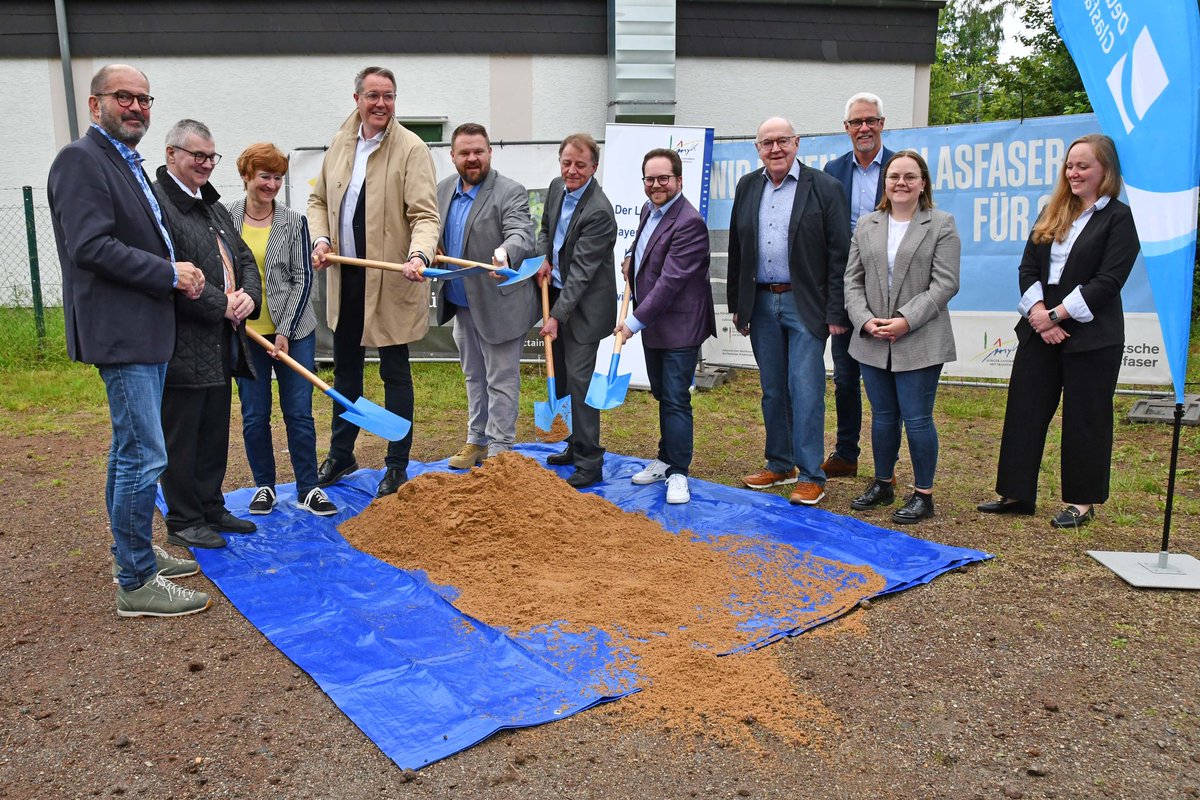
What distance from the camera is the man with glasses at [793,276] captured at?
4.96 meters

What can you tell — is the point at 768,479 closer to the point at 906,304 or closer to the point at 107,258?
the point at 906,304

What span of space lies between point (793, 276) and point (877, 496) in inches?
49.1

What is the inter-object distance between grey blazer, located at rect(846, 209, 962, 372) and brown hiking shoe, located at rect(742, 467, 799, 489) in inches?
40.5

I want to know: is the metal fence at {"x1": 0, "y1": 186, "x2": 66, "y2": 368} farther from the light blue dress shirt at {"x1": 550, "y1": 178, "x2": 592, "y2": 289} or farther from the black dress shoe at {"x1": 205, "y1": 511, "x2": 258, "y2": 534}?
the light blue dress shirt at {"x1": 550, "y1": 178, "x2": 592, "y2": 289}

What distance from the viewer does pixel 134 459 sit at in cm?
362

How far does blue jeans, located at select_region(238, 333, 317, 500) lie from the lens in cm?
491

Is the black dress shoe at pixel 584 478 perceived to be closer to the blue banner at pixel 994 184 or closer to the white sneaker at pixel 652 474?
the white sneaker at pixel 652 474

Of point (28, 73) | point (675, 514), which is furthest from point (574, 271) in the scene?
point (28, 73)

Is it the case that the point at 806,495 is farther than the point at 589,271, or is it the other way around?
the point at 589,271

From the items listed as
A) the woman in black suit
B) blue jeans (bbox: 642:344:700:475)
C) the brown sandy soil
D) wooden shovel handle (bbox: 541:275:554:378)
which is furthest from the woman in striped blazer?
the woman in black suit

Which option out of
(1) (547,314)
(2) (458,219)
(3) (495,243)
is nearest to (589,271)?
(1) (547,314)

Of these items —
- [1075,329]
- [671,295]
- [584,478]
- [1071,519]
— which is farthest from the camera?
[584,478]

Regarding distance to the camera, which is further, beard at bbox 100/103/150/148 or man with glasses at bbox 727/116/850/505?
man with glasses at bbox 727/116/850/505

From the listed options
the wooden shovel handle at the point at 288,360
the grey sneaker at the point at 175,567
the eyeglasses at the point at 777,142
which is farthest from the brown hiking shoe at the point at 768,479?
the grey sneaker at the point at 175,567
